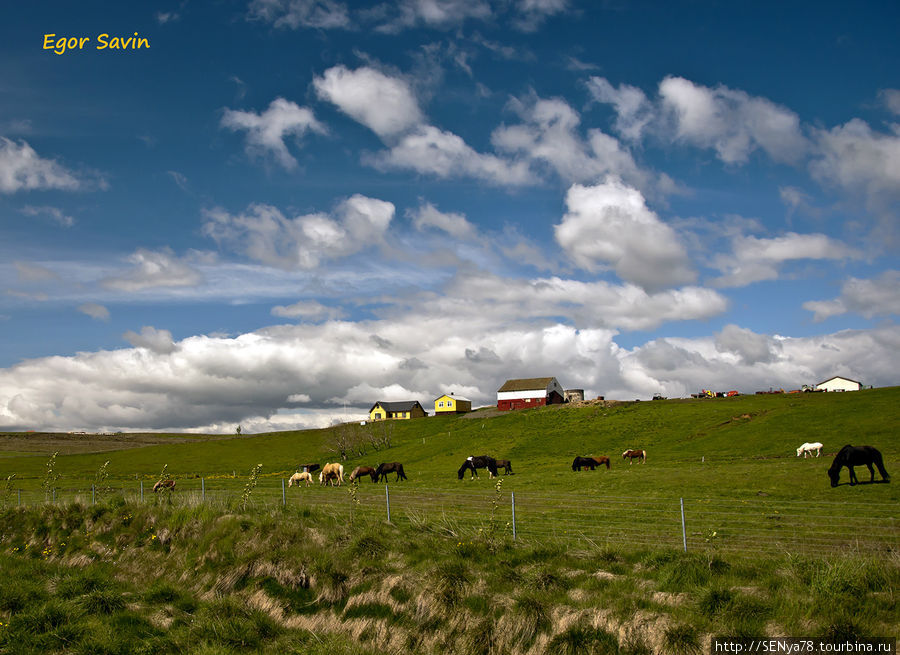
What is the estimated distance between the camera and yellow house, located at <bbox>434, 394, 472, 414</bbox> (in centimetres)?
12694

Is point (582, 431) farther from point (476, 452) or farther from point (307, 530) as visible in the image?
point (307, 530)

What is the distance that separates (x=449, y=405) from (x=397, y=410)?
1168cm

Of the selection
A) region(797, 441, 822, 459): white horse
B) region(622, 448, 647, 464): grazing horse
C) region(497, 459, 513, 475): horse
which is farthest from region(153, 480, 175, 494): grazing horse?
region(797, 441, 822, 459): white horse

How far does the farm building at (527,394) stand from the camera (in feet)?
358

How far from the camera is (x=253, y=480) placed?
19906mm

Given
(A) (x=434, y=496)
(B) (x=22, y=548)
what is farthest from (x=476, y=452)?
(B) (x=22, y=548)

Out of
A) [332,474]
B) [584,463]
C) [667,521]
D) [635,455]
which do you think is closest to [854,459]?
[667,521]

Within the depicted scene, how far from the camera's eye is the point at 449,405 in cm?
12762

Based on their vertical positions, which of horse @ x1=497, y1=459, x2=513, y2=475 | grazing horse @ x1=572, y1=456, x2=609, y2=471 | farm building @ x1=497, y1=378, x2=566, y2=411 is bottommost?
horse @ x1=497, y1=459, x2=513, y2=475

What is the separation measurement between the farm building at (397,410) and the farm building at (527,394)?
79.2 ft

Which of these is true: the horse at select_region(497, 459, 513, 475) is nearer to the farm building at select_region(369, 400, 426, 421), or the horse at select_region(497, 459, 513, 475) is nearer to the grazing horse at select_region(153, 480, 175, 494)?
the grazing horse at select_region(153, 480, 175, 494)

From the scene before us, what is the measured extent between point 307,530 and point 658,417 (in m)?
58.6

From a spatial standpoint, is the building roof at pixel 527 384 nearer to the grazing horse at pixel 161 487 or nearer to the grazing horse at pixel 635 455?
the grazing horse at pixel 635 455

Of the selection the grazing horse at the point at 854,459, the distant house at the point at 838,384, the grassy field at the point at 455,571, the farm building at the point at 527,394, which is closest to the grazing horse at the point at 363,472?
the grassy field at the point at 455,571
